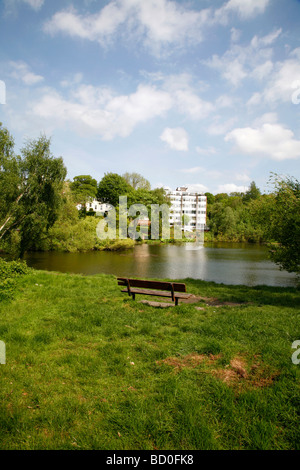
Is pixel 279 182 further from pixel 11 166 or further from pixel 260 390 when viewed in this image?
pixel 11 166

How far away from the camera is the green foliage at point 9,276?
8531mm

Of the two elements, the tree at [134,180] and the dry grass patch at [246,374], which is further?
the tree at [134,180]

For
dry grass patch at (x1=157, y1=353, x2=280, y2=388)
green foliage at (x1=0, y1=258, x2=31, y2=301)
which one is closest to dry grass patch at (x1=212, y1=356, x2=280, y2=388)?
dry grass patch at (x1=157, y1=353, x2=280, y2=388)

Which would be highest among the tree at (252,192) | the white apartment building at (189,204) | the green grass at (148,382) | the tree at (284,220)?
the tree at (252,192)

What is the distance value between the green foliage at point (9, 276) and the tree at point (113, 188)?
57.0 meters

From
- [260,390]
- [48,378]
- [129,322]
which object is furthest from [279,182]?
[48,378]

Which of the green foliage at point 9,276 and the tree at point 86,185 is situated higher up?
the tree at point 86,185

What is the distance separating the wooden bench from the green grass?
1.37 m

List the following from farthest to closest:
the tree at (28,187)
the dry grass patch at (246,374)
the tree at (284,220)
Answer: the tree at (28,187) < the tree at (284,220) < the dry grass patch at (246,374)

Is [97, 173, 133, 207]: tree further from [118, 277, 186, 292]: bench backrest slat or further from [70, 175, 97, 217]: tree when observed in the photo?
[118, 277, 186, 292]: bench backrest slat

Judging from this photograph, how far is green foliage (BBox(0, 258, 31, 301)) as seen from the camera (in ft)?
28.0

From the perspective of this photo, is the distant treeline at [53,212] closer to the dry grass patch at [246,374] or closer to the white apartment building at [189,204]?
the dry grass patch at [246,374]

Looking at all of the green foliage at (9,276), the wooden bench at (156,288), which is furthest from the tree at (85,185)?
the wooden bench at (156,288)

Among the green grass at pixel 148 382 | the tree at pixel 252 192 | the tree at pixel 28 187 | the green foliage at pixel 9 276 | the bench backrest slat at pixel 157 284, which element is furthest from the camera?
the tree at pixel 252 192
